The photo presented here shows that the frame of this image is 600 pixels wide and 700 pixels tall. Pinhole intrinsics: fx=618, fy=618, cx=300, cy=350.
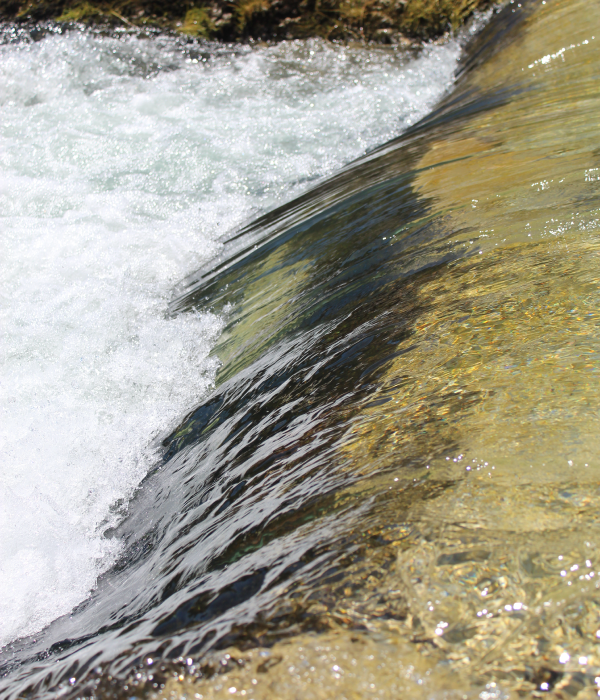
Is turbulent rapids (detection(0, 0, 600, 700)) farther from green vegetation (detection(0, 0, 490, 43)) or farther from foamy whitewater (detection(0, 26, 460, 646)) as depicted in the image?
green vegetation (detection(0, 0, 490, 43))

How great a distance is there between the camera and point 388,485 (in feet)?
5.11

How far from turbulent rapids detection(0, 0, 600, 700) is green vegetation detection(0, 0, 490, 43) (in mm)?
4755

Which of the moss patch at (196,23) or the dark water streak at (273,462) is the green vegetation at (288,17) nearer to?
the moss patch at (196,23)

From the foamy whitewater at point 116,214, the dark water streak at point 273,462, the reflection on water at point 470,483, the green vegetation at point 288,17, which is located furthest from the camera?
the green vegetation at point 288,17

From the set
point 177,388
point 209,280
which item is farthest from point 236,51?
point 177,388

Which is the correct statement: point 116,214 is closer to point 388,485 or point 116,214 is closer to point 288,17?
point 288,17

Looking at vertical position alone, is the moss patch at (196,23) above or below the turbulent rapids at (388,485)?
above

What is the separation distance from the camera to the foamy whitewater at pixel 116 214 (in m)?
2.80

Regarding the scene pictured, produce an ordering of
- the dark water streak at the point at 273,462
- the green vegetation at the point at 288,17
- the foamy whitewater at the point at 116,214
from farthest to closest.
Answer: the green vegetation at the point at 288,17
the foamy whitewater at the point at 116,214
the dark water streak at the point at 273,462

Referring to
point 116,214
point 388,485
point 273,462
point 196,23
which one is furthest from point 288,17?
point 388,485

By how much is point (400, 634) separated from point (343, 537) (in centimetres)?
29

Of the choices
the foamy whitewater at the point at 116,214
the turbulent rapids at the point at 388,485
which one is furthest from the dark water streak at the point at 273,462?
the foamy whitewater at the point at 116,214

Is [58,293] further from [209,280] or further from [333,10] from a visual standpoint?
[333,10]

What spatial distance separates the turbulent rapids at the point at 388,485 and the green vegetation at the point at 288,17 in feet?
15.6
